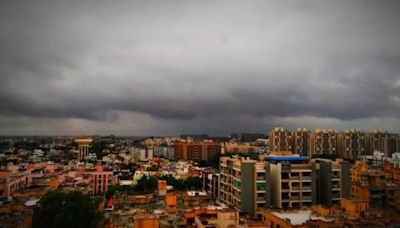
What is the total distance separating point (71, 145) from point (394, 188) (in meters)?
41.7

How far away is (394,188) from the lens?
1327 centimetres

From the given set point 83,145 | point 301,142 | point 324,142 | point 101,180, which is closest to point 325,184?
point 101,180

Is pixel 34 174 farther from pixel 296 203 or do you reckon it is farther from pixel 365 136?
pixel 365 136

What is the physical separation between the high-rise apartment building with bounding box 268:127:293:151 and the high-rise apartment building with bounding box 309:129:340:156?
2518 millimetres

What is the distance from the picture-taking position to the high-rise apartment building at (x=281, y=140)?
3603 centimetres

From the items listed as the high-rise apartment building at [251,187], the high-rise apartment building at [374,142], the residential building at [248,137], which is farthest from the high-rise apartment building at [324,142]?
the residential building at [248,137]

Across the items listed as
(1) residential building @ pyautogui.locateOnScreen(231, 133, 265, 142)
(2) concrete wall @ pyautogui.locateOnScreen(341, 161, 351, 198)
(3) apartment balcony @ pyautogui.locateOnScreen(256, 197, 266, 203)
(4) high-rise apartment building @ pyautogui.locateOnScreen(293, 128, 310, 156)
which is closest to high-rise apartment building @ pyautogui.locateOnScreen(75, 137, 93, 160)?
(4) high-rise apartment building @ pyautogui.locateOnScreen(293, 128, 310, 156)

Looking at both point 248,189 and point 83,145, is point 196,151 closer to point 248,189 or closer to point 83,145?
point 83,145

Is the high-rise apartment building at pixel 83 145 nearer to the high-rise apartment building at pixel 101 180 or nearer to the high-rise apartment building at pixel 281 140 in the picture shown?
the high-rise apartment building at pixel 101 180

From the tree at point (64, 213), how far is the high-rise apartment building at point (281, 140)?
97.3 feet

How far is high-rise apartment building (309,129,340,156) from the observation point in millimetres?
33469

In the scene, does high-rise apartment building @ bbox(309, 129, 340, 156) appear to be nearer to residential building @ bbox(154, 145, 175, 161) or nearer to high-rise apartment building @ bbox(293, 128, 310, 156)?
high-rise apartment building @ bbox(293, 128, 310, 156)

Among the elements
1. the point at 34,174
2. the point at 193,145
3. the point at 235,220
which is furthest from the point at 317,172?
the point at 193,145

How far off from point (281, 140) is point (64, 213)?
1213 inches
